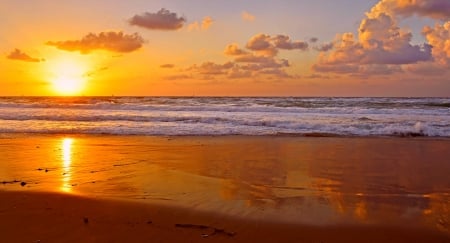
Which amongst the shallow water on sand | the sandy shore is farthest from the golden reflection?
the sandy shore

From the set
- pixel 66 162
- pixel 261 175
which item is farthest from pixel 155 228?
pixel 66 162

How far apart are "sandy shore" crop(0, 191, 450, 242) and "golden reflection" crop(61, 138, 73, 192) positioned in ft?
4.21

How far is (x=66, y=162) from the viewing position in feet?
29.7

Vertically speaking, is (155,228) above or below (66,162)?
below

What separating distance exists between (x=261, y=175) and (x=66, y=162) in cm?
469

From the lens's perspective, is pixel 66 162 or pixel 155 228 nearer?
pixel 155 228

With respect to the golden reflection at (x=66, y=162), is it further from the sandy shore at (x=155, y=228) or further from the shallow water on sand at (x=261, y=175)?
the sandy shore at (x=155, y=228)

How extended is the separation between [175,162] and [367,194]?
179 inches

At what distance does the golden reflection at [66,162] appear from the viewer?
6839 millimetres

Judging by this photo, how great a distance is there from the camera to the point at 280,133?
1540 cm

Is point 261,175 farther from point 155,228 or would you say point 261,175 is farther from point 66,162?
point 66,162

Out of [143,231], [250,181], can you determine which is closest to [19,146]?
[250,181]

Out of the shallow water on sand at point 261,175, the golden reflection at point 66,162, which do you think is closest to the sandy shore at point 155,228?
the shallow water on sand at point 261,175

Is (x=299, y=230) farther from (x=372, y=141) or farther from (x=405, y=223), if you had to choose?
(x=372, y=141)
